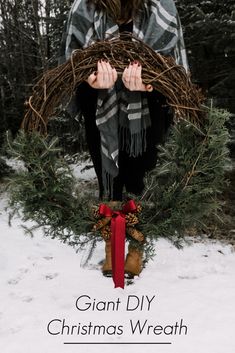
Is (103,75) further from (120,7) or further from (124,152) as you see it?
(124,152)

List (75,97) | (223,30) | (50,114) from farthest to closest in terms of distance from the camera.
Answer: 1. (223,30)
2. (75,97)
3. (50,114)

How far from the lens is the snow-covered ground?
2006 millimetres

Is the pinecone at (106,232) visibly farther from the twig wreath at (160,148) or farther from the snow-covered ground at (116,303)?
the snow-covered ground at (116,303)

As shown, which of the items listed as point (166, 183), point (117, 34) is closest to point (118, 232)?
point (166, 183)

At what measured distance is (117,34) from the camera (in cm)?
228

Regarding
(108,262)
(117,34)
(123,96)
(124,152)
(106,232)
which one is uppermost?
(117,34)

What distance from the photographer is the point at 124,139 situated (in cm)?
253

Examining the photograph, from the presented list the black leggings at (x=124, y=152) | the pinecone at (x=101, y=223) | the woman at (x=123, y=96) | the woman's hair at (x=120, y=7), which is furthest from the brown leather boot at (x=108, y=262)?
the woman's hair at (x=120, y=7)

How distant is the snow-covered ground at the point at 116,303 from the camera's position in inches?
79.0

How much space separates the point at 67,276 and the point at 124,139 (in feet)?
3.13

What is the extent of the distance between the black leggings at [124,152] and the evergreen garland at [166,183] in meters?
0.32

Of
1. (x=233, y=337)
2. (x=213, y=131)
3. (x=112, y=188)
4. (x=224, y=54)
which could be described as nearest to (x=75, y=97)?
(x=112, y=188)

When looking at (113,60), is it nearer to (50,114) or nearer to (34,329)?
(50,114)

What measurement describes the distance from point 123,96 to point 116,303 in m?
1.15
